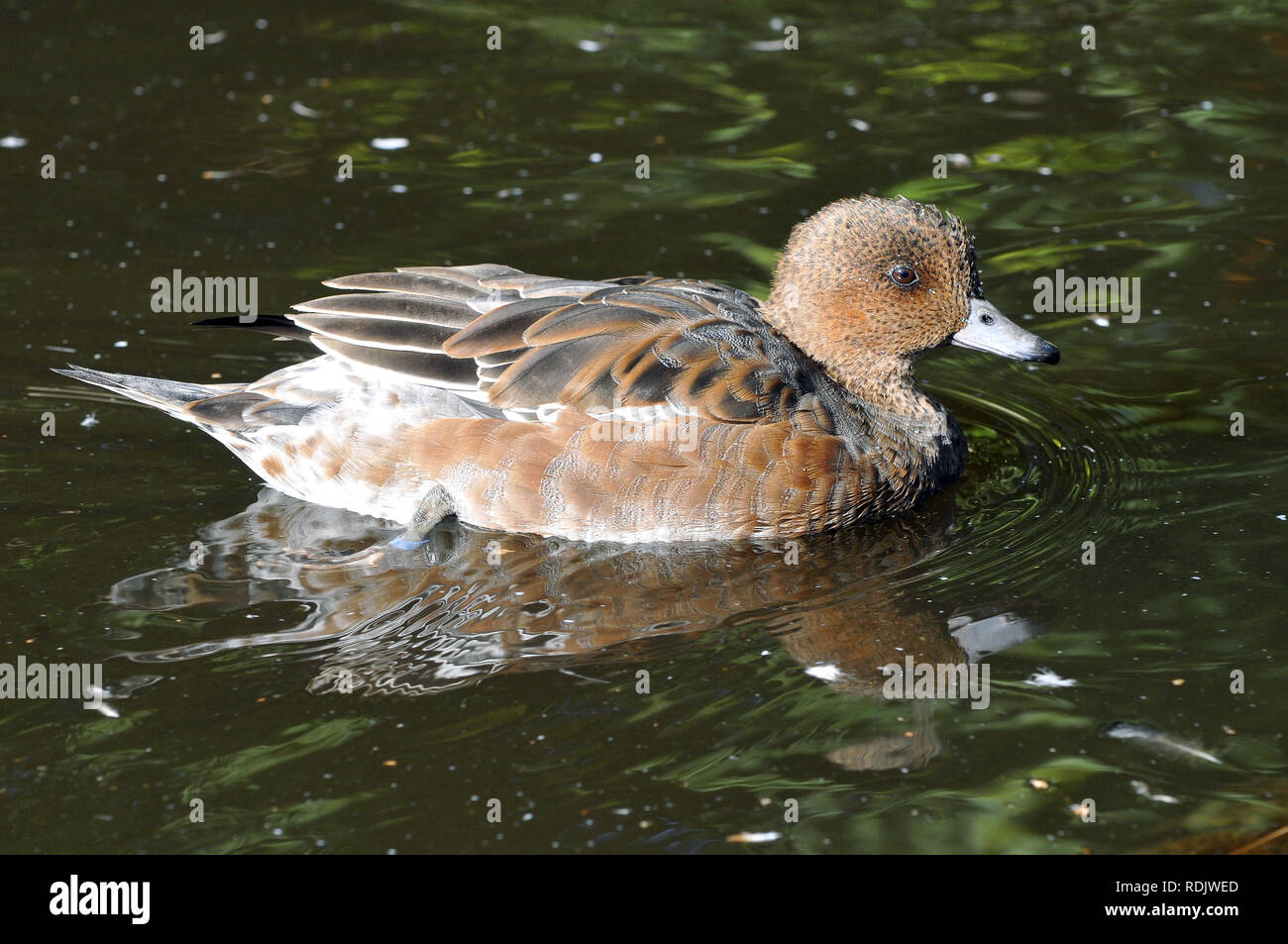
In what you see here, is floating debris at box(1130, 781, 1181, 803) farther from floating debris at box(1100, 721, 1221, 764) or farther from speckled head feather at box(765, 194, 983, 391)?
speckled head feather at box(765, 194, 983, 391)

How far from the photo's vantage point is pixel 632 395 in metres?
6.76

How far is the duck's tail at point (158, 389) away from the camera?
7297mm

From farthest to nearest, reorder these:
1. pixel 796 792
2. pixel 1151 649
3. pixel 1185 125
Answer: pixel 1185 125
pixel 1151 649
pixel 796 792

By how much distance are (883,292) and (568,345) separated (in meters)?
1.51

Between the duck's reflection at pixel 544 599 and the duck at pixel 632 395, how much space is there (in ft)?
0.48

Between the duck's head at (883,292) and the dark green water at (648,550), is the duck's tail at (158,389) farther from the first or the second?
the duck's head at (883,292)

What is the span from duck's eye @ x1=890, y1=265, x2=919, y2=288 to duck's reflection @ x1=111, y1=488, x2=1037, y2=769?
3.48 ft

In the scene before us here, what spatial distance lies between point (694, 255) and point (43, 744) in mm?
5176

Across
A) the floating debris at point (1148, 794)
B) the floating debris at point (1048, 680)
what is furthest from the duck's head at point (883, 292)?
the floating debris at point (1148, 794)

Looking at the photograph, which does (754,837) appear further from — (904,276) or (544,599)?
(904,276)

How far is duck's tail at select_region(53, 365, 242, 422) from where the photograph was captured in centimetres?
730
